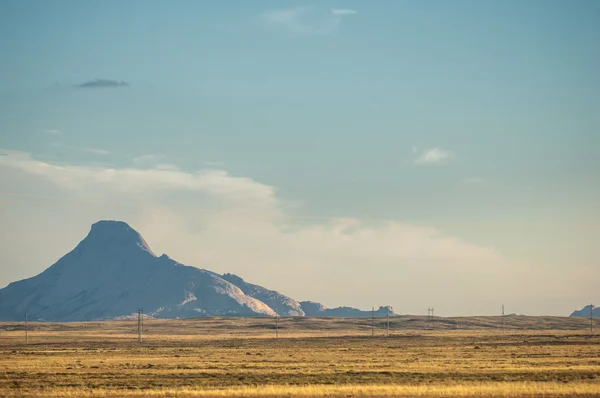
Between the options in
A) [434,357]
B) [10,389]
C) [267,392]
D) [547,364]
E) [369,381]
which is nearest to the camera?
[267,392]

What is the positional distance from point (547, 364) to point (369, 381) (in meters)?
24.3

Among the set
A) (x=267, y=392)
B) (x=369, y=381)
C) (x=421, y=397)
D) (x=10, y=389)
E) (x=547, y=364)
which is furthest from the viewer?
(x=547, y=364)

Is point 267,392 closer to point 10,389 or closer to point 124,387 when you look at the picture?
point 124,387

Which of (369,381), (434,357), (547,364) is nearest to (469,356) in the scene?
(434,357)

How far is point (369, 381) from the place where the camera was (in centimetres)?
6044

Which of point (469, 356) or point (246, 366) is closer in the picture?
point (246, 366)

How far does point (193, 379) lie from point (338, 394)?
15.8 m

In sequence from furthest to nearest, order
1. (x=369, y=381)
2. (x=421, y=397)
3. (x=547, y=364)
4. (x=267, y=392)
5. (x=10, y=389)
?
(x=547, y=364)
(x=369, y=381)
(x=10, y=389)
(x=267, y=392)
(x=421, y=397)

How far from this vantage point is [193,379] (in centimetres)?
6297

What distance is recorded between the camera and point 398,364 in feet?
258

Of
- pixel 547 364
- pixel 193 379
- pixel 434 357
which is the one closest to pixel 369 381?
pixel 193 379

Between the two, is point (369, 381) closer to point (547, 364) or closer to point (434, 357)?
point (547, 364)

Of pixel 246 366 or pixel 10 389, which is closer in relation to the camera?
pixel 10 389

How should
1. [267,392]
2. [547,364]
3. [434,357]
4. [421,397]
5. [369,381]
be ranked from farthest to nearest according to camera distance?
[434,357], [547,364], [369,381], [267,392], [421,397]
